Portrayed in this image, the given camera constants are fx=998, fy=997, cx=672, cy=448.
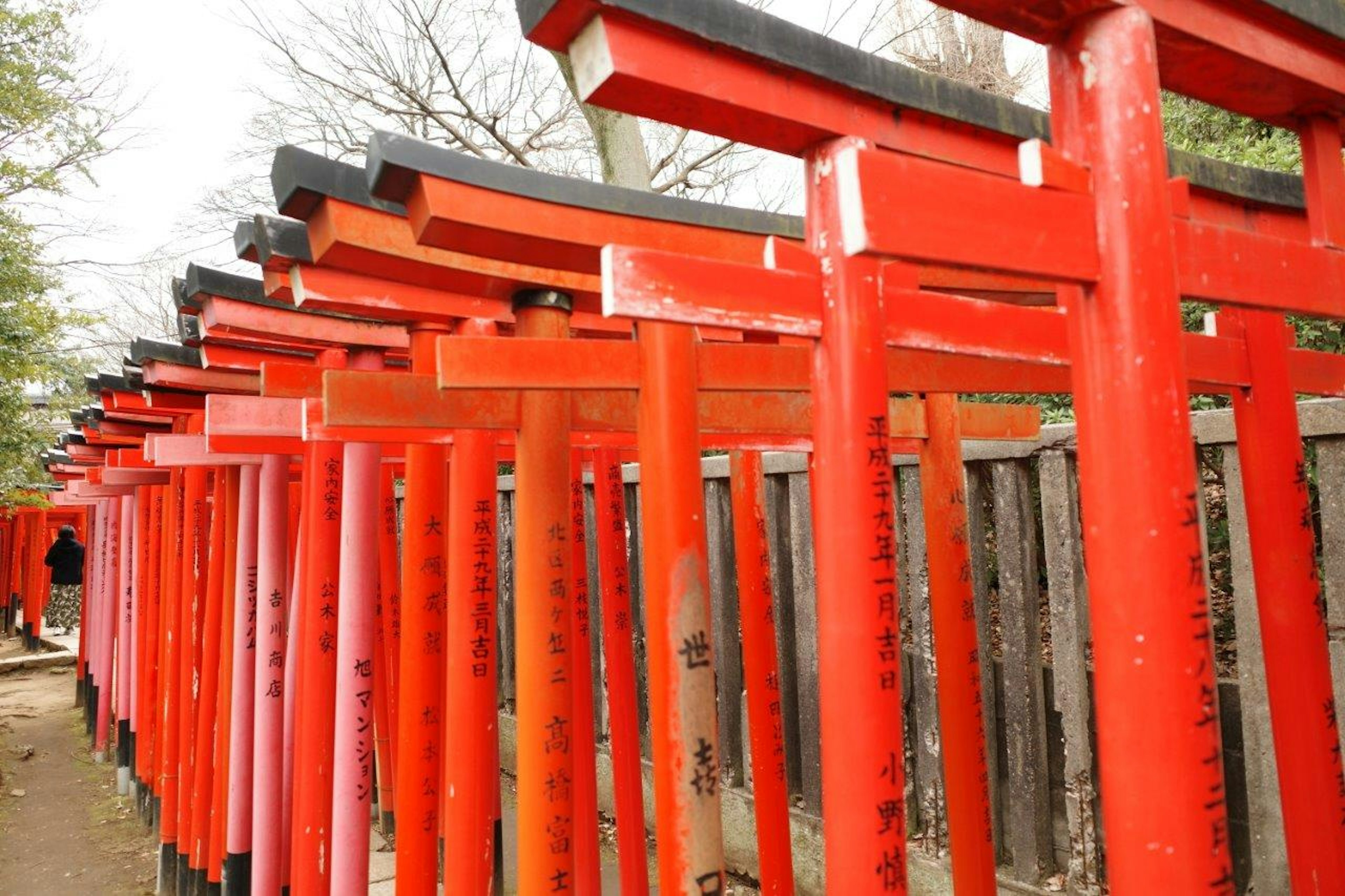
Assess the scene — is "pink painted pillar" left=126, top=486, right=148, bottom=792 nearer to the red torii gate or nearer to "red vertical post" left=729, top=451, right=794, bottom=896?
"red vertical post" left=729, top=451, right=794, bottom=896

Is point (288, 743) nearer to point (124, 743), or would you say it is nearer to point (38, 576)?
point (124, 743)

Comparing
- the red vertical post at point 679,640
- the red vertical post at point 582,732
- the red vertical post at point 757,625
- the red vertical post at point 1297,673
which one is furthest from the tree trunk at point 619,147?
the red vertical post at point 1297,673

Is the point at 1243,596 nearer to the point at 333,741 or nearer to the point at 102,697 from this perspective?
the point at 333,741

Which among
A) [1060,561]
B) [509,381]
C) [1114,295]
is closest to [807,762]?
[1060,561]

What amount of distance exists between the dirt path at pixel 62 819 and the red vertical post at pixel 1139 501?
20.4ft

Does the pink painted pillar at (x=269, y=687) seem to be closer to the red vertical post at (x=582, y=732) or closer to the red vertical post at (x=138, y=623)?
the red vertical post at (x=582, y=732)

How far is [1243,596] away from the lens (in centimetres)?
310

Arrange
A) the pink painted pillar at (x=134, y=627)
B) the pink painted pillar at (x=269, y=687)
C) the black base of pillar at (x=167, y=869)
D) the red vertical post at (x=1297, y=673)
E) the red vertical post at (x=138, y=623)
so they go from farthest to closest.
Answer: the pink painted pillar at (x=134, y=627), the red vertical post at (x=138, y=623), the black base of pillar at (x=167, y=869), the pink painted pillar at (x=269, y=687), the red vertical post at (x=1297, y=673)

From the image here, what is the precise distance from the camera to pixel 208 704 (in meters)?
4.83

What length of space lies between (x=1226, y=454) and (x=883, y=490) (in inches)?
81.8

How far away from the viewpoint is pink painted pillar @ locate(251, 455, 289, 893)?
13.1ft

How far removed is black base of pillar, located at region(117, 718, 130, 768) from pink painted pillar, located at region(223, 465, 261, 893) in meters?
4.23

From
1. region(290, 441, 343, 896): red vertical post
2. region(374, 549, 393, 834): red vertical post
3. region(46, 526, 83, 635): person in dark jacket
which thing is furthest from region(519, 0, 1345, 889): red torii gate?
region(46, 526, 83, 635): person in dark jacket

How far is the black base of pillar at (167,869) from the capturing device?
18.2 feet
